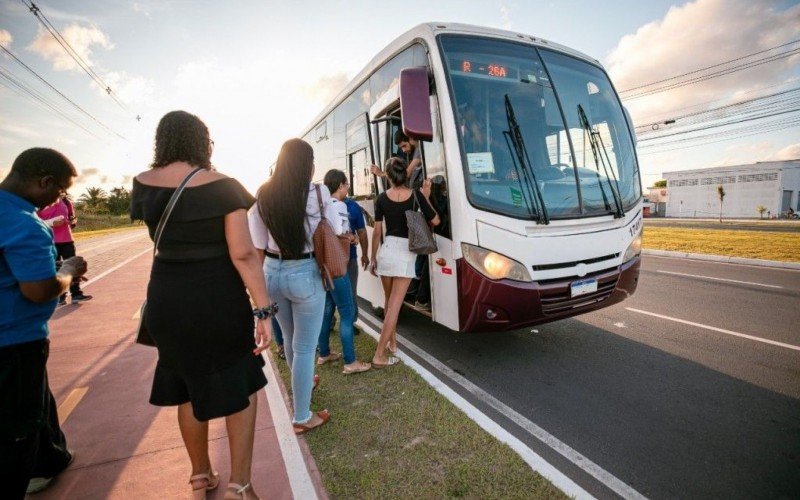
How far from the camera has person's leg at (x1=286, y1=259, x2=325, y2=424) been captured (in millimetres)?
2705

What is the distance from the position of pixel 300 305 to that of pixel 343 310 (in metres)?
1.20

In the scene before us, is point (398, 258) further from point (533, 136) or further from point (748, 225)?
point (748, 225)

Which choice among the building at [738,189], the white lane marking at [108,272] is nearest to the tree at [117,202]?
the white lane marking at [108,272]

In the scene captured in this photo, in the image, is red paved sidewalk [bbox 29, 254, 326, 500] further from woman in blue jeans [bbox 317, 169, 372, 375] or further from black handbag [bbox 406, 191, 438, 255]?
black handbag [bbox 406, 191, 438, 255]

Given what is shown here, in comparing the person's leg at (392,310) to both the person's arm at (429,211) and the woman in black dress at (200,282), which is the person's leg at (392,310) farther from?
the woman in black dress at (200,282)

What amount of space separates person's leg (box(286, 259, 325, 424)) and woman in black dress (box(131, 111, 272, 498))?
650mm

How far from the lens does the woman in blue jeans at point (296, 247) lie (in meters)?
2.62

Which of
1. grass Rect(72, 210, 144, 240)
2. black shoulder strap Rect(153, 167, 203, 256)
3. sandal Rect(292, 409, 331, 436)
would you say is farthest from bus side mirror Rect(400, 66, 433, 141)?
grass Rect(72, 210, 144, 240)

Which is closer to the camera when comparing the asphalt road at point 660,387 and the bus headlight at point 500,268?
the asphalt road at point 660,387

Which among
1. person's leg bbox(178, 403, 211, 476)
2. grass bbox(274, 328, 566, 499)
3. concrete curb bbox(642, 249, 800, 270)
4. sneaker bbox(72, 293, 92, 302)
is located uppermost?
person's leg bbox(178, 403, 211, 476)

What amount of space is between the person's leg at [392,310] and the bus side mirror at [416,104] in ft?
4.95

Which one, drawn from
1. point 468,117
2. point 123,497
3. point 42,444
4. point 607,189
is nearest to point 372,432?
point 123,497

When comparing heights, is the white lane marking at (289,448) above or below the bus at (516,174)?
below

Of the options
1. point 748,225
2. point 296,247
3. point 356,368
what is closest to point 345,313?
point 356,368
